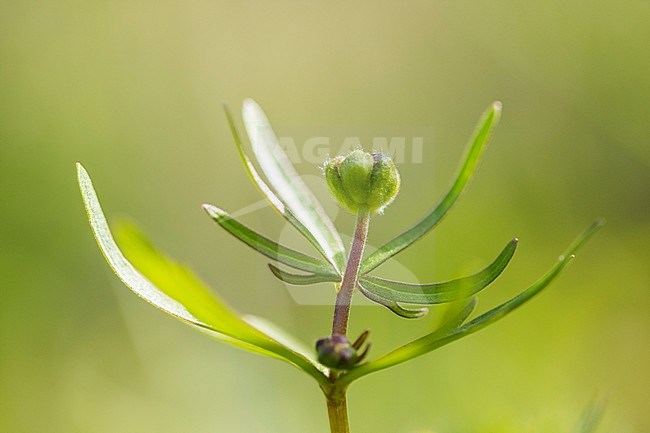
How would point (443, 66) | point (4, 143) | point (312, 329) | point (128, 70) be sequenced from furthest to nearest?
point (443, 66) < point (128, 70) < point (4, 143) < point (312, 329)

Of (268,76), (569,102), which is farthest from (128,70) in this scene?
(569,102)

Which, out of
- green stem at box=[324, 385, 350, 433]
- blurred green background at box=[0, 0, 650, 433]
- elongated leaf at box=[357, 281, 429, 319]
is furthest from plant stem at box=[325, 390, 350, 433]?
blurred green background at box=[0, 0, 650, 433]

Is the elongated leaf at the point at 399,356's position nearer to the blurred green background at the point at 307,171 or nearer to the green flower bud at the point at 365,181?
the green flower bud at the point at 365,181

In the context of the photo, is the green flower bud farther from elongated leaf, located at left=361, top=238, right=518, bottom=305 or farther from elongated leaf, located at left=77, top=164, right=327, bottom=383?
elongated leaf, located at left=77, top=164, right=327, bottom=383

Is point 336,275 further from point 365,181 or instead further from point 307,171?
point 307,171

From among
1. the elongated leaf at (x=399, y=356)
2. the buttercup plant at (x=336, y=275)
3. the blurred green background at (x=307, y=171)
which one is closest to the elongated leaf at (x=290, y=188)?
the buttercup plant at (x=336, y=275)

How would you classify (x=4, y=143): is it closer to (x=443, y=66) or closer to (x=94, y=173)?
(x=94, y=173)
